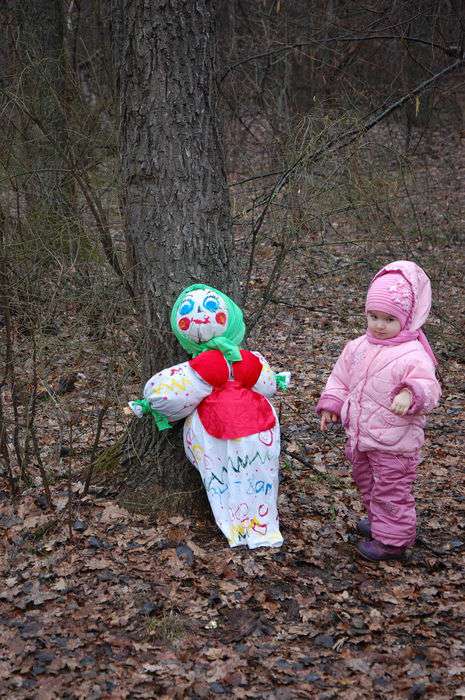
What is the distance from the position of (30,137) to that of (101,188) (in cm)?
87

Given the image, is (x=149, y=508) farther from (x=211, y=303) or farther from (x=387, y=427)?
(x=387, y=427)

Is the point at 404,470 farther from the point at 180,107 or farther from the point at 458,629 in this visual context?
the point at 180,107

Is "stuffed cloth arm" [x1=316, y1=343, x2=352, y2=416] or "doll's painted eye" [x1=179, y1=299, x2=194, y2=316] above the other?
"doll's painted eye" [x1=179, y1=299, x2=194, y2=316]

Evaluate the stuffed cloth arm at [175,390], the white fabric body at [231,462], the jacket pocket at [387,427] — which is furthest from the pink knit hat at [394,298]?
the stuffed cloth arm at [175,390]

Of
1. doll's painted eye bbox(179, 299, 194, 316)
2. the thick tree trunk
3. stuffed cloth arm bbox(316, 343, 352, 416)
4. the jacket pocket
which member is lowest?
the jacket pocket

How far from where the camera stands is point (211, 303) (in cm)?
421

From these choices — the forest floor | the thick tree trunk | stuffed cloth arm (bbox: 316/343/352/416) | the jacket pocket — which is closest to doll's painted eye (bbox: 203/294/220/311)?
the thick tree trunk

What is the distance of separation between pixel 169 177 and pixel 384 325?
1532mm

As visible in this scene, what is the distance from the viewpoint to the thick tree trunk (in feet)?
14.3

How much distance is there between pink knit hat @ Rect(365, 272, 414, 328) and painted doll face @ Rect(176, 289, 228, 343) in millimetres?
839

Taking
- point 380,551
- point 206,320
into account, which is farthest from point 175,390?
point 380,551

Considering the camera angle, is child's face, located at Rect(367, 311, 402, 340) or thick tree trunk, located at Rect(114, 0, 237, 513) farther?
thick tree trunk, located at Rect(114, 0, 237, 513)

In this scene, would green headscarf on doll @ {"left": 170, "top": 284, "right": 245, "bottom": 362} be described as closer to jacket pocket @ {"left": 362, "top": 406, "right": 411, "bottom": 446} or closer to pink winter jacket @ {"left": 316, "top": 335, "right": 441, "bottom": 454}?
pink winter jacket @ {"left": 316, "top": 335, "right": 441, "bottom": 454}

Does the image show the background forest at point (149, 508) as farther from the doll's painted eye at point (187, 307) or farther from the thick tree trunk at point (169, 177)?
the doll's painted eye at point (187, 307)
